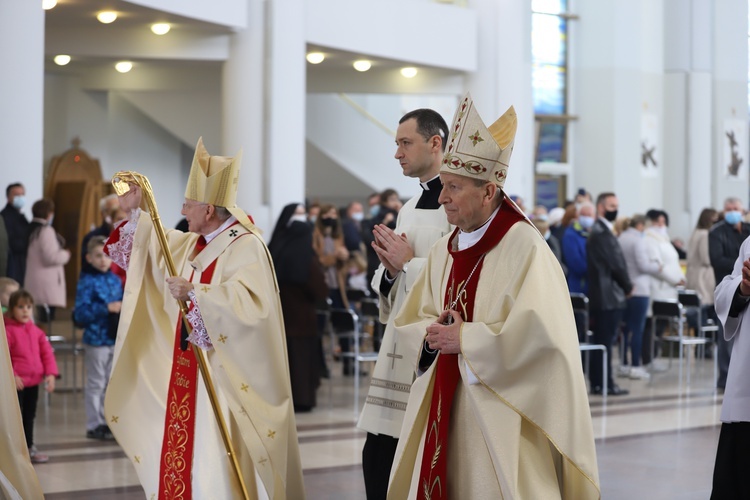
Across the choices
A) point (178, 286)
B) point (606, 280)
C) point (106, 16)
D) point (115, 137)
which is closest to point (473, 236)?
point (178, 286)

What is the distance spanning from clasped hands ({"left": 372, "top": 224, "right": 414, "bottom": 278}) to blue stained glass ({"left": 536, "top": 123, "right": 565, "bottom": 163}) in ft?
61.0

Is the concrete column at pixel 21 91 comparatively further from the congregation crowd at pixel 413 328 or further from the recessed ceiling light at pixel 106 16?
the recessed ceiling light at pixel 106 16

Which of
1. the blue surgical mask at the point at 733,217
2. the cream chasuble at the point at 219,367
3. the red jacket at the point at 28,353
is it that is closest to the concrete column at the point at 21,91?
the red jacket at the point at 28,353

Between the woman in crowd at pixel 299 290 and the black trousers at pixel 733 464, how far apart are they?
5.19m

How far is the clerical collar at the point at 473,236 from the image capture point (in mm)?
4336

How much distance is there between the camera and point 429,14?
14.6m

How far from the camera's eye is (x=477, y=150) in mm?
4242

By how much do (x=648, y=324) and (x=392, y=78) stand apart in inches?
184

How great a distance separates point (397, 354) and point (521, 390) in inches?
42.2

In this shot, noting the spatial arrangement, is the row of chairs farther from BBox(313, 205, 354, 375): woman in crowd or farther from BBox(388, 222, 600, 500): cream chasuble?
BBox(388, 222, 600, 500): cream chasuble

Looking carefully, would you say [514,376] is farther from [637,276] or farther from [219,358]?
[637,276]

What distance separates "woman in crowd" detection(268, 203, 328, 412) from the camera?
33.3 ft

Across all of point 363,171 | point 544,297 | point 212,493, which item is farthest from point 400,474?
point 363,171

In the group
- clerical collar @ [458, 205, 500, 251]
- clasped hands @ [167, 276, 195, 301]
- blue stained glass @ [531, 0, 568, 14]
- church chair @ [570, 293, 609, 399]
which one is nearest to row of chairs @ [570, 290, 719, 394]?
church chair @ [570, 293, 609, 399]
